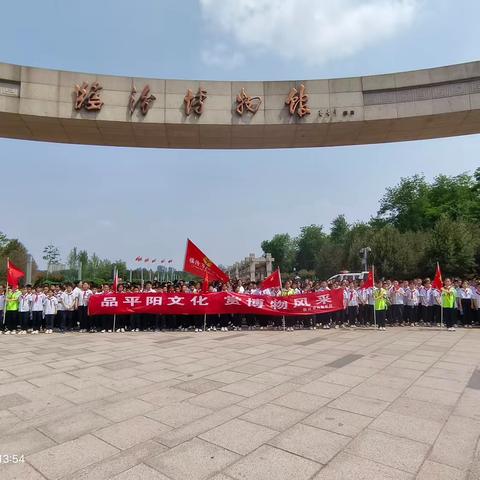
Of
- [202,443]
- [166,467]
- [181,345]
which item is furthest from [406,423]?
[181,345]

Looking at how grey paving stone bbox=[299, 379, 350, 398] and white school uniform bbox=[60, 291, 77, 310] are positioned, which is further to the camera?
white school uniform bbox=[60, 291, 77, 310]

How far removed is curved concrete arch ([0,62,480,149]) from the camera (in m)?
11.4

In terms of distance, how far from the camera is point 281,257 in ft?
386

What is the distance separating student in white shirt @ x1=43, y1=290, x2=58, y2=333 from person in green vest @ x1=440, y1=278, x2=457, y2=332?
1293 cm

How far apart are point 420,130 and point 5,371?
42.9 ft

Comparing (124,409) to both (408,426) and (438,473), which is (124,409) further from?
(438,473)

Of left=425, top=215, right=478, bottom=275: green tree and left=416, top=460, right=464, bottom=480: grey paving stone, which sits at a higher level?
left=425, top=215, right=478, bottom=275: green tree

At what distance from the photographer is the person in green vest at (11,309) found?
12.1 meters

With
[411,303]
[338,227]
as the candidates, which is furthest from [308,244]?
[411,303]

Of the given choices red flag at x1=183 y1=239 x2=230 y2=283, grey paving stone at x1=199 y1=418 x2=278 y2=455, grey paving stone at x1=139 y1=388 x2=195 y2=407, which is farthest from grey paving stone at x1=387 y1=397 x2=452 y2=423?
red flag at x1=183 y1=239 x2=230 y2=283

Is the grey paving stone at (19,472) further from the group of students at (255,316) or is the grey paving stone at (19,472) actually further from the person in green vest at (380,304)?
the person in green vest at (380,304)

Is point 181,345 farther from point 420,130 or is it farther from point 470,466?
point 420,130

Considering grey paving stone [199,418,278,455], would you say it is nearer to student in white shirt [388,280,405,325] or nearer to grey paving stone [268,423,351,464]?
grey paving stone [268,423,351,464]

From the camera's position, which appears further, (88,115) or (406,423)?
(88,115)
